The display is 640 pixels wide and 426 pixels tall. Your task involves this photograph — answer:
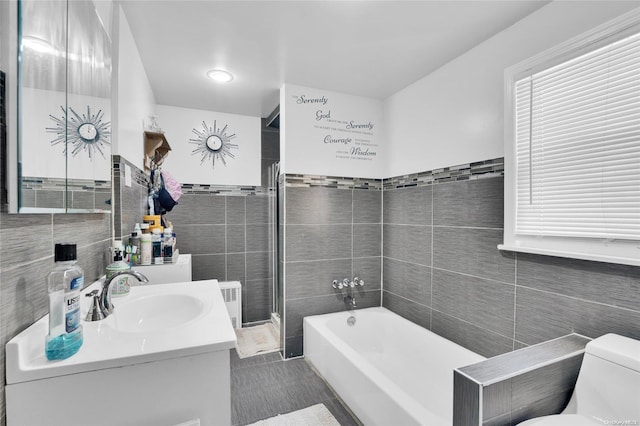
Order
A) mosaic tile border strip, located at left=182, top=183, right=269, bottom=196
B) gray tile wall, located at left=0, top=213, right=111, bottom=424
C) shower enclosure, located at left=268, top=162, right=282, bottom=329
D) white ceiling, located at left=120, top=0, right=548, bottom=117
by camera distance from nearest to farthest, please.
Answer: gray tile wall, located at left=0, top=213, right=111, bottom=424
white ceiling, located at left=120, top=0, right=548, bottom=117
shower enclosure, located at left=268, top=162, right=282, bottom=329
mosaic tile border strip, located at left=182, top=183, right=269, bottom=196

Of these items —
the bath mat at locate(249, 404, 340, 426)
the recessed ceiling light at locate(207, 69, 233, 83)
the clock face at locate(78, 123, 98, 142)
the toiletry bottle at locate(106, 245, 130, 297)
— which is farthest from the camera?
the recessed ceiling light at locate(207, 69, 233, 83)

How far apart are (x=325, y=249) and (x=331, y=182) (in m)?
0.63

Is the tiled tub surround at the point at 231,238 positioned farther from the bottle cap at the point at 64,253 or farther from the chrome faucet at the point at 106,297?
the bottle cap at the point at 64,253

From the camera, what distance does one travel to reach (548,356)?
1257 mm

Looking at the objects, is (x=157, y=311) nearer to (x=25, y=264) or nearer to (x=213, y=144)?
(x=25, y=264)


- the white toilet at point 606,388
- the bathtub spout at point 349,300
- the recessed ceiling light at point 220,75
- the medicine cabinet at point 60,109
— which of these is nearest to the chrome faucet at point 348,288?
the bathtub spout at point 349,300

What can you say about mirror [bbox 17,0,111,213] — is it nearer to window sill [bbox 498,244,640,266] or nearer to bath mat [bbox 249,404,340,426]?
bath mat [bbox 249,404,340,426]

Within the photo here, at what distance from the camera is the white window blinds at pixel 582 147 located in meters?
1.29

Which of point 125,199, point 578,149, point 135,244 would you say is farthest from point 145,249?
point 578,149

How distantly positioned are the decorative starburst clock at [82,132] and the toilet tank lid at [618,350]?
7.20ft

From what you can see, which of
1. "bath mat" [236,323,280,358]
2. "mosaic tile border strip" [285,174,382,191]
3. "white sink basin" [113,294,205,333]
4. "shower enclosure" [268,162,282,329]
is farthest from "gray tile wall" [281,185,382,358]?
"white sink basin" [113,294,205,333]

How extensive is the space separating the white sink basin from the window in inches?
70.3

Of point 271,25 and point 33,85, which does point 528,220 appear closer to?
point 271,25

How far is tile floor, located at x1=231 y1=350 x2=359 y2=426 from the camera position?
1882 millimetres
